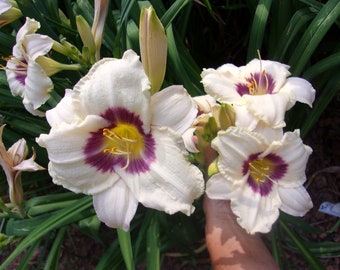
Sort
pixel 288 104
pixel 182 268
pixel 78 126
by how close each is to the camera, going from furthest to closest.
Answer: pixel 182 268 → pixel 288 104 → pixel 78 126

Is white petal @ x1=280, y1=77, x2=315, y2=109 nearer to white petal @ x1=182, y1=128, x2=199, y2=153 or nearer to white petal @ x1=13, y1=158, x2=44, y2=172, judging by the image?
white petal @ x1=182, y1=128, x2=199, y2=153

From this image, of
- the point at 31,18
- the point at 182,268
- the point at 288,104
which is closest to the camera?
the point at 288,104

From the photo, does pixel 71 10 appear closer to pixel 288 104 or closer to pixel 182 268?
pixel 288 104

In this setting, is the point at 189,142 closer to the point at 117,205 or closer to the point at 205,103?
the point at 205,103

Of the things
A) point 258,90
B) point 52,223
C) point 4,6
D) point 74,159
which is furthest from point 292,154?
point 4,6

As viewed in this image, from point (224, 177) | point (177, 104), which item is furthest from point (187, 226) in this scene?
point (177, 104)

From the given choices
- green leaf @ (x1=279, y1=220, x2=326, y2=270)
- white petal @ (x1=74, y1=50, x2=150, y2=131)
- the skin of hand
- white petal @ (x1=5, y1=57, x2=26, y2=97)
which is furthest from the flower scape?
green leaf @ (x1=279, y1=220, x2=326, y2=270)

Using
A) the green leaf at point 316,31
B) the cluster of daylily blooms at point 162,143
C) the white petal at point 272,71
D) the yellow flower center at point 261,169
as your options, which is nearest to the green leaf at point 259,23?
the green leaf at point 316,31

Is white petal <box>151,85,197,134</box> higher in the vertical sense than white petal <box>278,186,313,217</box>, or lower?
higher
